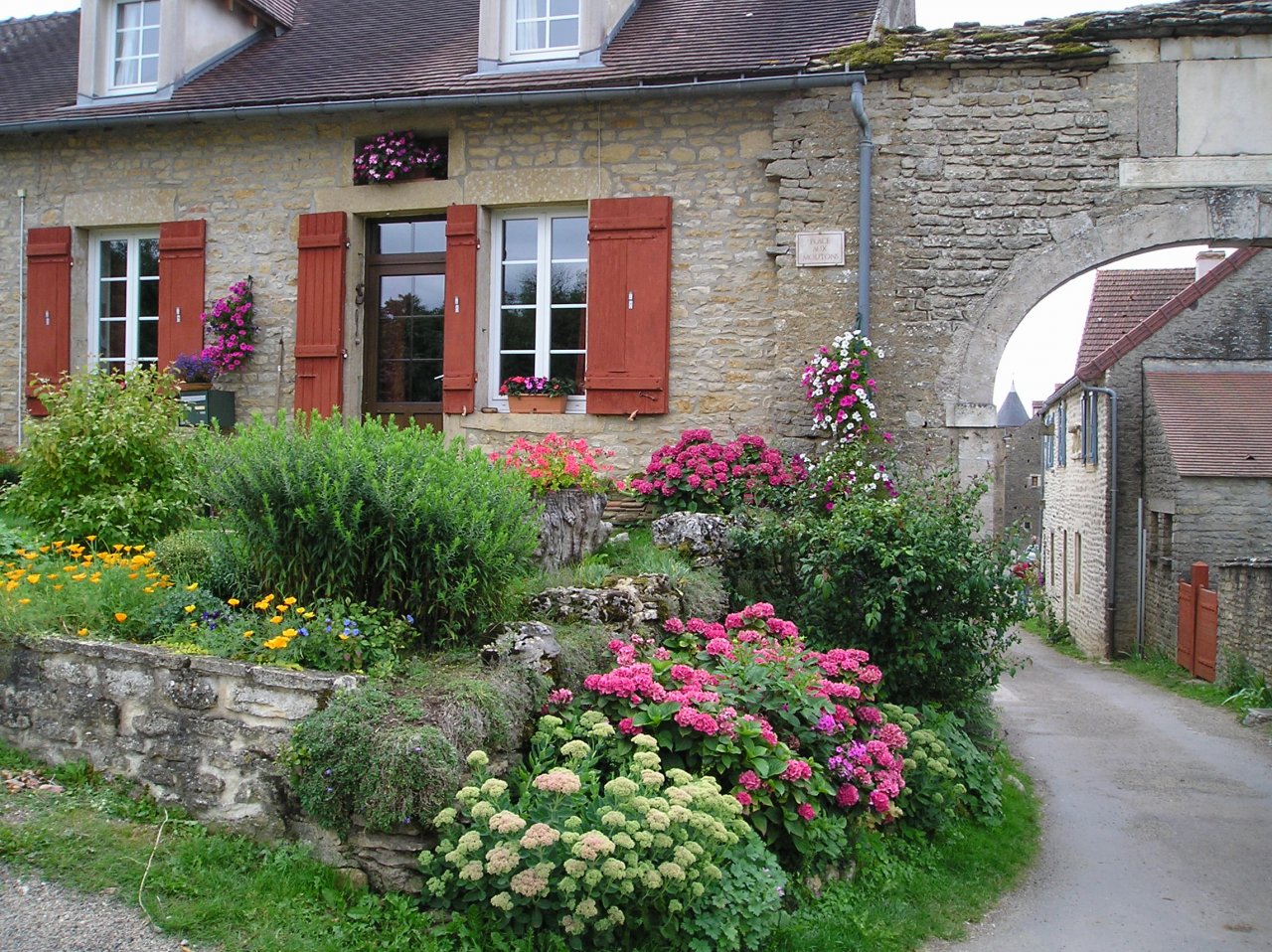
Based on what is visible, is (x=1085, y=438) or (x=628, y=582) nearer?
(x=628, y=582)

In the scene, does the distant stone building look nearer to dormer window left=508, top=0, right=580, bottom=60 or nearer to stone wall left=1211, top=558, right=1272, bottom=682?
stone wall left=1211, top=558, right=1272, bottom=682

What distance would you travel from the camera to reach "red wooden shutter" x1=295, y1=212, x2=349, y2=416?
9477mm

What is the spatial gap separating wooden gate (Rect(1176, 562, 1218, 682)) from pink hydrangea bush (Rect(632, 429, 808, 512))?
8.33 metres

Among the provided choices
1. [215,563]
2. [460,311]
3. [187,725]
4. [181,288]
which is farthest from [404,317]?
[187,725]

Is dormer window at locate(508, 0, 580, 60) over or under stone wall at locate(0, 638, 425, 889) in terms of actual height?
over

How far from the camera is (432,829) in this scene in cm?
363

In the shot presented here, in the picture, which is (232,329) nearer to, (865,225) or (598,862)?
(865,225)

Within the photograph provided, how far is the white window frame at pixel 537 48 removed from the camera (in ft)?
30.8

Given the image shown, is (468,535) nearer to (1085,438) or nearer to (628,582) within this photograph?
(628,582)

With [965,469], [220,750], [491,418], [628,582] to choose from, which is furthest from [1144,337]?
[220,750]

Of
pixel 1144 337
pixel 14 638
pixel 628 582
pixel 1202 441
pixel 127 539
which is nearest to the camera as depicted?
pixel 14 638

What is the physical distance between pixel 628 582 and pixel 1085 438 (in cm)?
1657

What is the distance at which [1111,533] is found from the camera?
59.1ft

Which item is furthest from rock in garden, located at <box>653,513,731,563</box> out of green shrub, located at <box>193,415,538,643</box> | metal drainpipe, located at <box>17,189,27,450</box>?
metal drainpipe, located at <box>17,189,27,450</box>
